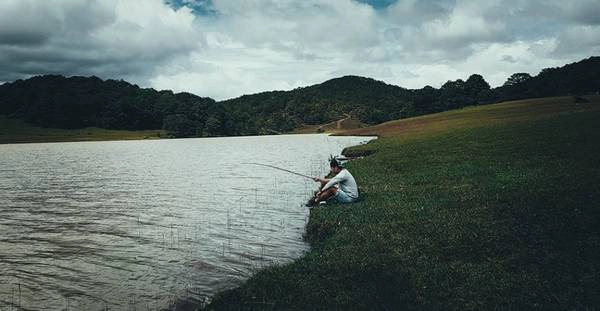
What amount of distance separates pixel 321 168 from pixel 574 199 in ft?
98.2

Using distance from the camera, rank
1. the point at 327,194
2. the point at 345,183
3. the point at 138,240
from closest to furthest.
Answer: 1. the point at 138,240
2. the point at 345,183
3. the point at 327,194

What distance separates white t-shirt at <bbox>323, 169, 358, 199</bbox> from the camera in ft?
64.2

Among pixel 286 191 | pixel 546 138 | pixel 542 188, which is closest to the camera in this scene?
pixel 542 188

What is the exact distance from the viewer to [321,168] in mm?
43438

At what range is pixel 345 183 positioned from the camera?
1995 cm

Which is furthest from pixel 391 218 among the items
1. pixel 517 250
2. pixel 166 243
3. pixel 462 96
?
pixel 462 96

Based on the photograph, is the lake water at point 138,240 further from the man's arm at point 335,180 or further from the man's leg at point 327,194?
the man's arm at point 335,180

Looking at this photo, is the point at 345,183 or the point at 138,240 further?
the point at 345,183

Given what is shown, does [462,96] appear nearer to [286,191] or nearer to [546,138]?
[546,138]

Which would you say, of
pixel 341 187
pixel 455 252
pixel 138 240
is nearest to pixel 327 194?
pixel 341 187

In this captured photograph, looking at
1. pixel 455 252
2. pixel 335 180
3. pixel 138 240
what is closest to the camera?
pixel 455 252

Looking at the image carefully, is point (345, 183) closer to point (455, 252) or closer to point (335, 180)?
point (335, 180)

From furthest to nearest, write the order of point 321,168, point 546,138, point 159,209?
point 321,168 → point 546,138 → point 159,209

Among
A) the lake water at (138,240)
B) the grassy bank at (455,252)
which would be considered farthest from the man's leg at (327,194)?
the grassy bank at (455,252)
